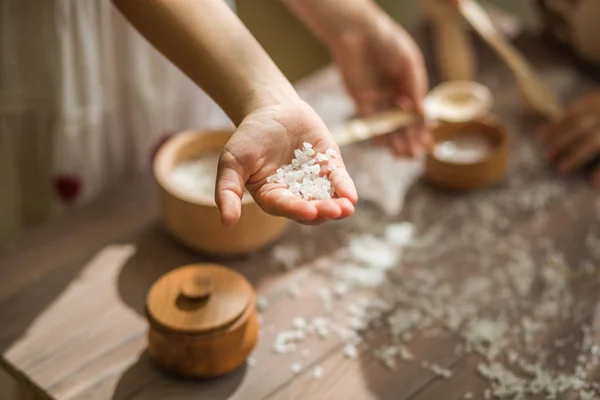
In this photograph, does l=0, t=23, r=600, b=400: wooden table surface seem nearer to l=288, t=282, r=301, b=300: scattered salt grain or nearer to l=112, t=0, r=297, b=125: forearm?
l=288, t=282, r=301, b=300: scattered salt grain

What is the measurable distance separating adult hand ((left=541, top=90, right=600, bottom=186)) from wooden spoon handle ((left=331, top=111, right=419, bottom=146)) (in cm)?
26

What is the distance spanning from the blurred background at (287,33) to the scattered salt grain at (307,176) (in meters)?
0.19

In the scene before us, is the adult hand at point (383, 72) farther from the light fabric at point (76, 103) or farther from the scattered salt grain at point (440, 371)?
the scattered salt grain at point (440, 371)

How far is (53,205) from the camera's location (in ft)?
4.28

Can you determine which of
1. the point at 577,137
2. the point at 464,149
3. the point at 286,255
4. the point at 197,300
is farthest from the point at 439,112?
the point at 197,300

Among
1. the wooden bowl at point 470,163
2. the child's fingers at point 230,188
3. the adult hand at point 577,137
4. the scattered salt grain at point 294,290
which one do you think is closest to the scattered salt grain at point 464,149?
the wooden bowl at point 470,163

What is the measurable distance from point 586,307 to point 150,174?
2.29 ft

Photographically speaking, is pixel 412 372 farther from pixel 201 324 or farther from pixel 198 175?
pixel 198 175

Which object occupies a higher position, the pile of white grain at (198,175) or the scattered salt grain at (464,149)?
the pile of white grain at (198,175)

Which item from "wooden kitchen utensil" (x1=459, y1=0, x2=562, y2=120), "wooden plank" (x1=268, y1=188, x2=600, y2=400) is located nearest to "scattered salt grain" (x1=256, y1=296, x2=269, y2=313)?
"wooden plank" (x1=268, y1=188, x2=600, y2=400)

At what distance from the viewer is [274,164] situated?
81cm

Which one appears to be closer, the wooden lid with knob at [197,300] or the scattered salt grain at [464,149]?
the wooden lid with knob at [197,300]

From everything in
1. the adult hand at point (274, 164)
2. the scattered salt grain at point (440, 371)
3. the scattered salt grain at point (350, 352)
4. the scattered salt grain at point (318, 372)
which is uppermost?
the adult hand at point (274, 164)

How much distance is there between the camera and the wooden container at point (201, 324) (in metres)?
0.84
